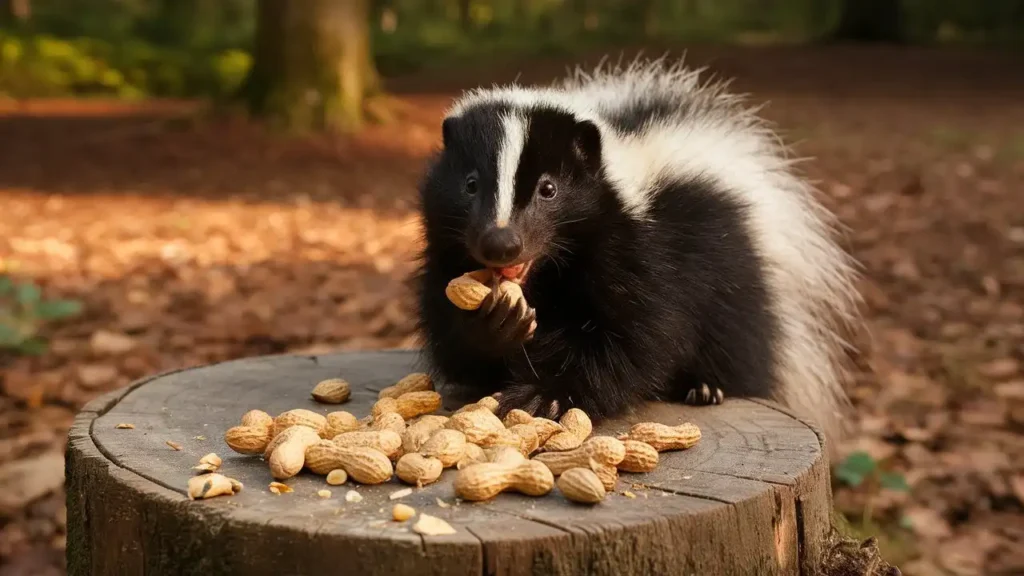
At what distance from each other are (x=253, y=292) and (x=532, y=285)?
3.85 m

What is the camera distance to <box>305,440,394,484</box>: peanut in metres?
2.31

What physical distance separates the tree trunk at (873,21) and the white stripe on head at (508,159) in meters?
20.9

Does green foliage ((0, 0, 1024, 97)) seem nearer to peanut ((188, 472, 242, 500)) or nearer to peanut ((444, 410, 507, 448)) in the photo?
peanut ((444, 410, 507, 448))

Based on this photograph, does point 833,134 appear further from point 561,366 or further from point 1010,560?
point 561,366

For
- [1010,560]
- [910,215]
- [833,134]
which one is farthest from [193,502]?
[833,134]

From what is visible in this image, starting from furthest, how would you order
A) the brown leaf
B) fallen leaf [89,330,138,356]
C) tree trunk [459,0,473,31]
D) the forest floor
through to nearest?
tree trunk [459,0,473,31], the brown leaf, fallen leaf [89,330,138,356], the forest floor

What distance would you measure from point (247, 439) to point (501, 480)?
2.05 ft

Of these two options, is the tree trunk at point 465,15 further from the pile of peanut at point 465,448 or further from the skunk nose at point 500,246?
the pile of peanut at point 465,448

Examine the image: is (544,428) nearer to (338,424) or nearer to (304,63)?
(338,424)

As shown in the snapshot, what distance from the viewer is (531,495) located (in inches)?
87.7

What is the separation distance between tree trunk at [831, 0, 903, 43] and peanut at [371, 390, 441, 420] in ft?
69.4

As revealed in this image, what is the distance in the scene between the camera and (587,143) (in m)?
2.97

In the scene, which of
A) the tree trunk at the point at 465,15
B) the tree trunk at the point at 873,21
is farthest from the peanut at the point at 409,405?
the tree trunk at the point at 465,15

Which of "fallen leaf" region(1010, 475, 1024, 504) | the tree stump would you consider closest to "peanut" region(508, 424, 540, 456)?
the tree stump
